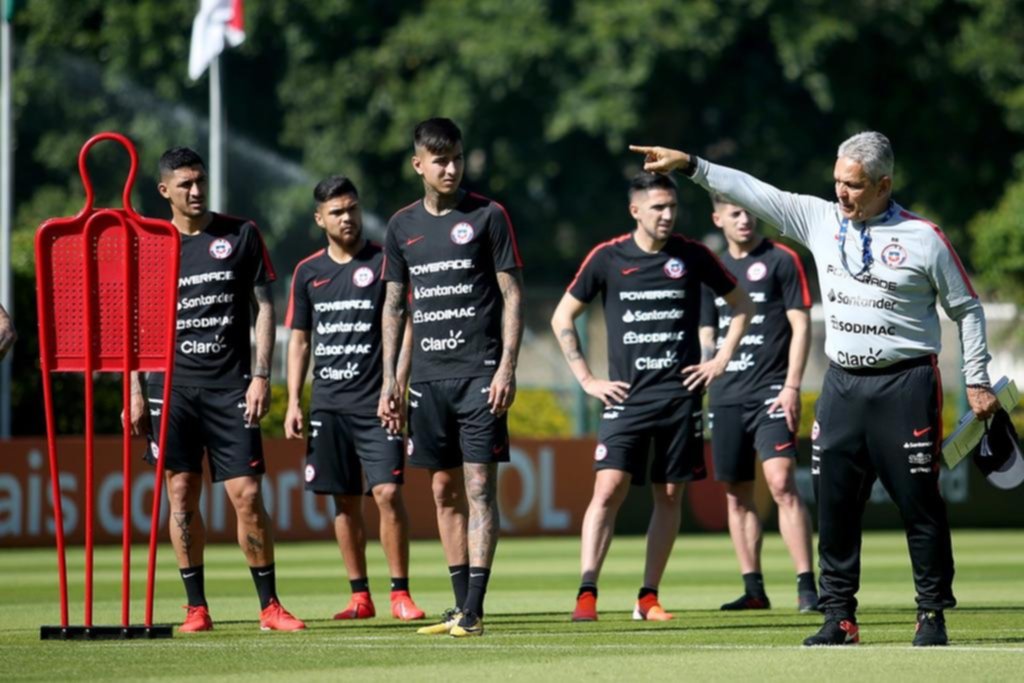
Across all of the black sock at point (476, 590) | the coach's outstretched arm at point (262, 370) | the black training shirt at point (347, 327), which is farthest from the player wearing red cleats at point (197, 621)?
the black training shirt at point (347, 327)

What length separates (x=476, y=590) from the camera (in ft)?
32.4

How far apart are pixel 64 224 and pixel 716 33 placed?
93.3 ft

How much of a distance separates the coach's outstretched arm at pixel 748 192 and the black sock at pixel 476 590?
7.09ft

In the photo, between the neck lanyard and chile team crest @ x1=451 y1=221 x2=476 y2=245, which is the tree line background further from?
the neck lanyard

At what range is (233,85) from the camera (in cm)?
4238

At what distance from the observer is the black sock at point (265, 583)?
35.0 feet

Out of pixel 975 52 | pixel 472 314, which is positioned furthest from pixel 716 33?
pixel 472 314

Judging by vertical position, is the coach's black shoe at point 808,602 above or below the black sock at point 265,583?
below

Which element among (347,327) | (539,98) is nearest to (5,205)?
(347,327)

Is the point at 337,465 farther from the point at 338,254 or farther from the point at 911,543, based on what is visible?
the point at 911,543

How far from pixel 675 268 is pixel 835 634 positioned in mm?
2869

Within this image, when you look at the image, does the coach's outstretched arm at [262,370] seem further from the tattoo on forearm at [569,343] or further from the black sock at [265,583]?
the tattoo on forearm at [569,343]

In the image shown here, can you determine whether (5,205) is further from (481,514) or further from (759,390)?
(481,514)

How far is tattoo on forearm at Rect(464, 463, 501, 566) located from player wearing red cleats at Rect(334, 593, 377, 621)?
1548 mm
